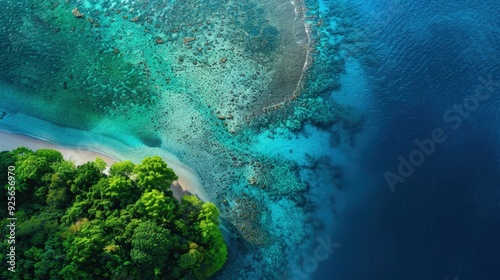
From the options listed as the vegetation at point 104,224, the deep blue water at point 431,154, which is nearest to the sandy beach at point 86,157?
the vegetation at point 104,224

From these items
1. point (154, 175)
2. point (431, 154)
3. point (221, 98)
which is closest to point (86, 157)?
point (154, 175)

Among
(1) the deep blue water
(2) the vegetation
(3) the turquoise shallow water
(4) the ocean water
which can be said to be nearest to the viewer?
(2) the vegetation

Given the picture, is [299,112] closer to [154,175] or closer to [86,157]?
[154,175]

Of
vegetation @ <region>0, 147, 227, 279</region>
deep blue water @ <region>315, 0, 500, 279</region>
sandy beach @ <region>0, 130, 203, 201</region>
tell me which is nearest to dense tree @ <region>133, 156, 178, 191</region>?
vegetation @ <region>0, 147, 227, 279</region>

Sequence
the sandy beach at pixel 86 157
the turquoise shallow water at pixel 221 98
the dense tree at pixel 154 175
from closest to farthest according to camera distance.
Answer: the dense tree at pixel 154 175 < the turquoise shallow water at pixel 221 98 < the sandy beach at pixel 86 157

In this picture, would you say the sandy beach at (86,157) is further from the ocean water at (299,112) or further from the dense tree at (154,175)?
the dense tree at (154,175)

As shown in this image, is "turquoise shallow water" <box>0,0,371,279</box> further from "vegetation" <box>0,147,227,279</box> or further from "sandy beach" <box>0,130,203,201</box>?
"vegetation" <box>0,147,227,279</box>
